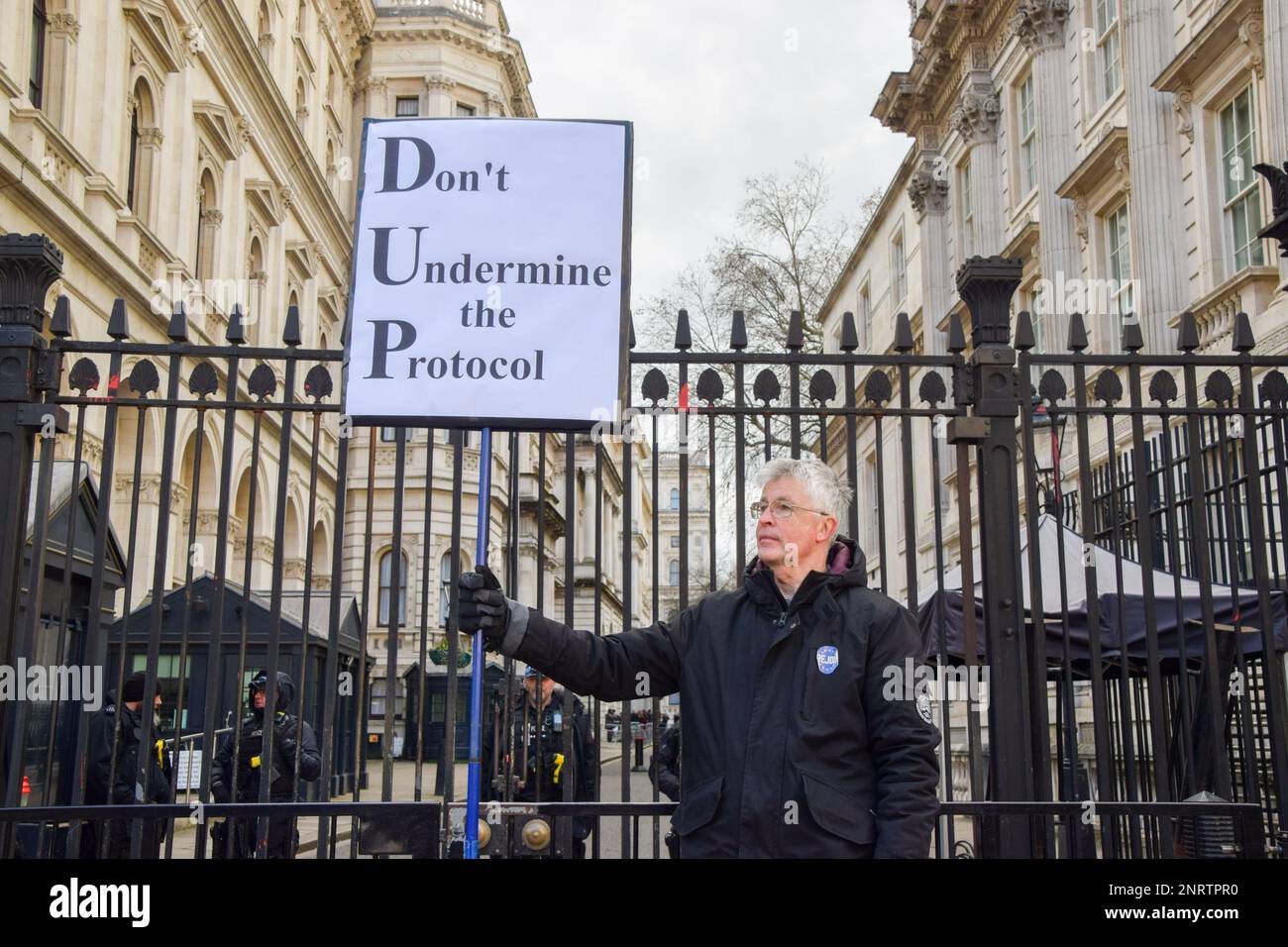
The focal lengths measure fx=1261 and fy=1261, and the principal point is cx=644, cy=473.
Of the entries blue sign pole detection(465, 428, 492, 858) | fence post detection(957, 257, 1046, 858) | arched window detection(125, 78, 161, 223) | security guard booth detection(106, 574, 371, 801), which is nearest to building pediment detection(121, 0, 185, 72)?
arched window detection(125, 78, 161, 223)

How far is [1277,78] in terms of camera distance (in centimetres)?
1270

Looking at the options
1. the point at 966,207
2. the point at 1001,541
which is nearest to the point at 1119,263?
the point at 966,207

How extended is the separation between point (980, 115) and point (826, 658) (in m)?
22.1

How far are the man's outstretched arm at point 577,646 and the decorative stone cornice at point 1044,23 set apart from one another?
62.2 feet

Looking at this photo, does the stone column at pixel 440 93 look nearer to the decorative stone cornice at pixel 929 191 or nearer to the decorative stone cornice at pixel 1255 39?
the decorative stone cornice at pixel 929 191

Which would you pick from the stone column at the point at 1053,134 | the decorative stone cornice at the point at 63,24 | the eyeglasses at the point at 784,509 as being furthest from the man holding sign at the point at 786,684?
the decorative stone cornice at the point at 63,24

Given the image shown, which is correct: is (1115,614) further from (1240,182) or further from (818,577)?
(1240,182)

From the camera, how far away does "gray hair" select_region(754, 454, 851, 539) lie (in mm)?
3916

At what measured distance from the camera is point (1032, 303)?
20.9 metres

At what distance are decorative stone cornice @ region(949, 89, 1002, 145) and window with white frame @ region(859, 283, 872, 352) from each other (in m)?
9.24

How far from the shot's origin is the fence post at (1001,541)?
4.71 m

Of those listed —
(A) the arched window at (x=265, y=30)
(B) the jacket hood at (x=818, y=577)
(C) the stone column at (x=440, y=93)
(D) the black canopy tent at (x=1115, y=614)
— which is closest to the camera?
(B) the jacket hood at (x=818, y=577)

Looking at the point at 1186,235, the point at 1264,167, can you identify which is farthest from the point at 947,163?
the point at 1264,167
